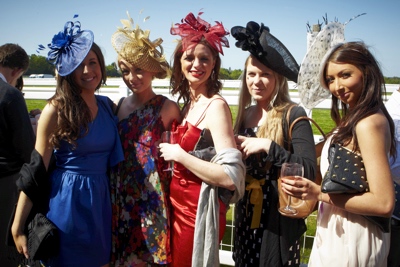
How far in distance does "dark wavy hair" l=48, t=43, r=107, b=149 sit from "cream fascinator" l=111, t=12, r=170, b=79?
0.22 meters

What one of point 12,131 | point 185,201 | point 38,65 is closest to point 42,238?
point 185,201

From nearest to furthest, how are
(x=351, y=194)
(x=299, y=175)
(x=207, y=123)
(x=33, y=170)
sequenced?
(x=351, y=194)
(x=299, y=175)
(x=33, y=170)
(x=207, y=123)

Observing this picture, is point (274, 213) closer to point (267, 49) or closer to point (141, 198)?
Answer: point (141, 198)

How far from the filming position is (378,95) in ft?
6.09

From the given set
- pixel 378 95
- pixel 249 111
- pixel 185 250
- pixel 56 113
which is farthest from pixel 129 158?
Result: pixel 378 95

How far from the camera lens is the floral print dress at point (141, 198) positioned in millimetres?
2459

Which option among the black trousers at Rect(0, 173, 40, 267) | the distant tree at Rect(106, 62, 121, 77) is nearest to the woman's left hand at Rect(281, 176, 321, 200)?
the distant tree at Rect(106, 62, 121, 77)

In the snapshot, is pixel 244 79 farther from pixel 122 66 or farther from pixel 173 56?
pixel 122 66

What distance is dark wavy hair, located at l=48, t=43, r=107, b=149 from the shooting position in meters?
2.19

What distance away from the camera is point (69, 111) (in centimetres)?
222

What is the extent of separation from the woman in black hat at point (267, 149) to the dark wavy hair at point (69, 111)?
3.50 feet

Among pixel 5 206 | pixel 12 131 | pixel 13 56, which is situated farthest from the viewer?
pixel 13 56

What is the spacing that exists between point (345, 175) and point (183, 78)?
1.46 m

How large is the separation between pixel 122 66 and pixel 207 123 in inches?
32.6
